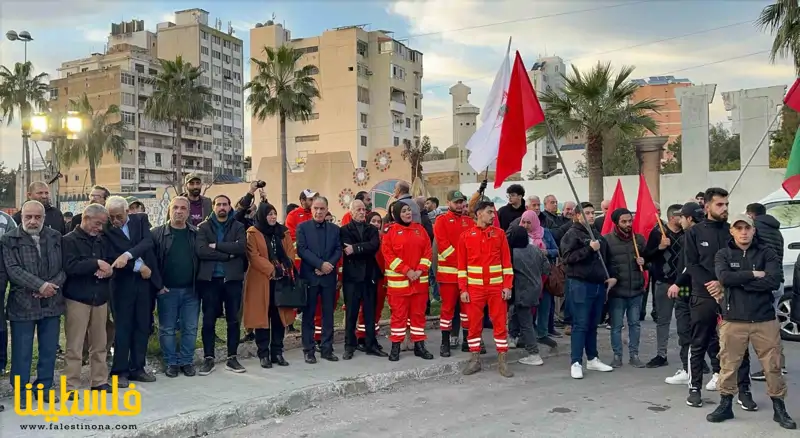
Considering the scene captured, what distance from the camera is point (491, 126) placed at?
28.7 ft

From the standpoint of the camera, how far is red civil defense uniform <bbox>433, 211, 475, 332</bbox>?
8.39 meters

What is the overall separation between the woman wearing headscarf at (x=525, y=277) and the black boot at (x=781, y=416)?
9.65 feet

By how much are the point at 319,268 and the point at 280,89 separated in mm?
27375

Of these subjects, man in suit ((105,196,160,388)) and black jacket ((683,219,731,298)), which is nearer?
black jacket ((683,219,731,298))

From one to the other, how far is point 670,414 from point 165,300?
528 cm

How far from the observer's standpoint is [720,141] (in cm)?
5731

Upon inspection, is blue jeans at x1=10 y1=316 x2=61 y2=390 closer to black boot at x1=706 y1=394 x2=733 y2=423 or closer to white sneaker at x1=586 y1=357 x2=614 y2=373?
white sneaker at x1=586 y1=357 x2=614 y2=373

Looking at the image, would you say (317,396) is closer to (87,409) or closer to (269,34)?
(87,409)

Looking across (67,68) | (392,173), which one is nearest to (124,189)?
(67,68)

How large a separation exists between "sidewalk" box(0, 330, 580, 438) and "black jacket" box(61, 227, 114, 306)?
3.36ft

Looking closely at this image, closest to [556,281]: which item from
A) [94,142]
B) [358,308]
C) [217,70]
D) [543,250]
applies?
[543,250]

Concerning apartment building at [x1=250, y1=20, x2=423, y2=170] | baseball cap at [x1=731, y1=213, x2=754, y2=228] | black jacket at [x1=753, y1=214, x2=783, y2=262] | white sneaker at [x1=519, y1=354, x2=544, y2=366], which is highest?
apartment building at [x1=250, y1=20, x2=423, y2=170]

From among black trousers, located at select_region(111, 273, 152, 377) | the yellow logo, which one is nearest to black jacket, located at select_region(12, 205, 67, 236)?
black trousers, located at select_region(111, 273, 152, 377)

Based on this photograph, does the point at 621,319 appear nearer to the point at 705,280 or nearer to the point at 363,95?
the point at 705,280
